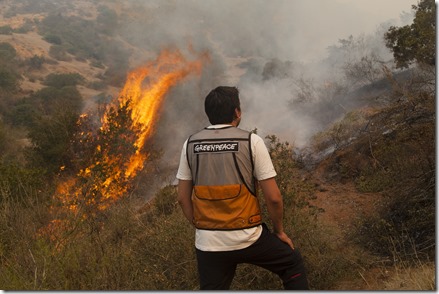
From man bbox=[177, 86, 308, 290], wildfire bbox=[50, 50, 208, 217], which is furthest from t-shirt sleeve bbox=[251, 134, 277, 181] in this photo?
wildfire bbox=[50, 50, 208, 217]

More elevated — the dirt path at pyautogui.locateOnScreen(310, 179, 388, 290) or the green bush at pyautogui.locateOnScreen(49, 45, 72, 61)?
the green bush at pyautogui.locateOnScreen(49, 45, 72, 61)

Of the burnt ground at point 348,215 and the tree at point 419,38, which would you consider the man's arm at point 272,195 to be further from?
the tree at point 419,38

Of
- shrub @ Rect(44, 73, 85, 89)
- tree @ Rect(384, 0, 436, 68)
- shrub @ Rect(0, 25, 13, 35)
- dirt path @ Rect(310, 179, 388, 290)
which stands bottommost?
dirt path @ Rect(310, 179, 388, 290)

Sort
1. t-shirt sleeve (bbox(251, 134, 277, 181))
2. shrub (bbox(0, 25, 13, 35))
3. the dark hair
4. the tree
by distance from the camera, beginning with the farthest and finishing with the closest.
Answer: shrub (bbox(0, 25, 13, 35)), the tree, the dark hair, t-shirt sleeve (bbox(251, 134, 277, 181))

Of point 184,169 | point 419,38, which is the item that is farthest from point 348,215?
point 419,38

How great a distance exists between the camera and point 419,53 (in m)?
10.7

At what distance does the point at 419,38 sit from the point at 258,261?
1036 centimetres

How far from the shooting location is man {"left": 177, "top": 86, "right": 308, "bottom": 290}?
2705 millimetres

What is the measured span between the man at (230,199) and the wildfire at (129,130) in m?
6.06

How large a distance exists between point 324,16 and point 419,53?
17.2m

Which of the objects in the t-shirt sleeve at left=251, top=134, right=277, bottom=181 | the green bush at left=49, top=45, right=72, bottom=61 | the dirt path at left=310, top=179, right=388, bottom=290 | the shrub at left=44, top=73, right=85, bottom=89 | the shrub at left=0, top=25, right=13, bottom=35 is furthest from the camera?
the shrub at left=0, top=25, right=13, bottom=35

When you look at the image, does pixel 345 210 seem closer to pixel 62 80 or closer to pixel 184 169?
pixel 184 169

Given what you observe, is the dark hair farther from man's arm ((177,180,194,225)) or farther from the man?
man's arm ((177,180,194,225))

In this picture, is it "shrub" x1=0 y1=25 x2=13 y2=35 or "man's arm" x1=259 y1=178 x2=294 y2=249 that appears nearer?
"man's arm" x1=259 y1=178 x2=294 y2=249
